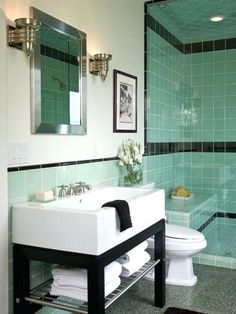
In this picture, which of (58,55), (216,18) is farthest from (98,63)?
(216,18)

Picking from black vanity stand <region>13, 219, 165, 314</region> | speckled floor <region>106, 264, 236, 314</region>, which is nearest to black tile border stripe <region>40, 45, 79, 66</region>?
black vanity stand <region>13, 219, 165, 314</region>

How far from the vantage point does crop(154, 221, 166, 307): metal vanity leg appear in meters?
2.64

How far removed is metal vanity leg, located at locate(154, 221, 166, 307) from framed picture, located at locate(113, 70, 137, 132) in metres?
1.00

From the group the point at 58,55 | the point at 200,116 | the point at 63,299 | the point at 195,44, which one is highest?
the point at 195,44

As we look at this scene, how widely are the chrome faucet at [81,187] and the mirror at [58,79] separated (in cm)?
36

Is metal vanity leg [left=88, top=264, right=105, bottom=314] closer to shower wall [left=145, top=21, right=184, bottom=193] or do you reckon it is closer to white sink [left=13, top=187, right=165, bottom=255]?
white sink [left=13, top=187, right=165, bottom=255]

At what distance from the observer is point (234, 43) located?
4434 millimetres

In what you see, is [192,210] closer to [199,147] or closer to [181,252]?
[181,252]

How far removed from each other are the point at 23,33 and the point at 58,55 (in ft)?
1.43

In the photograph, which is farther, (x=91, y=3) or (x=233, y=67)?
(x=233, y=67)

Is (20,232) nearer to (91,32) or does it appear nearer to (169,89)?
(91,32)

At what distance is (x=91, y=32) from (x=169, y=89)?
1.79m

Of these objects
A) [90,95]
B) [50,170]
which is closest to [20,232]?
[50,170]

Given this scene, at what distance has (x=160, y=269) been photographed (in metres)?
2.66
